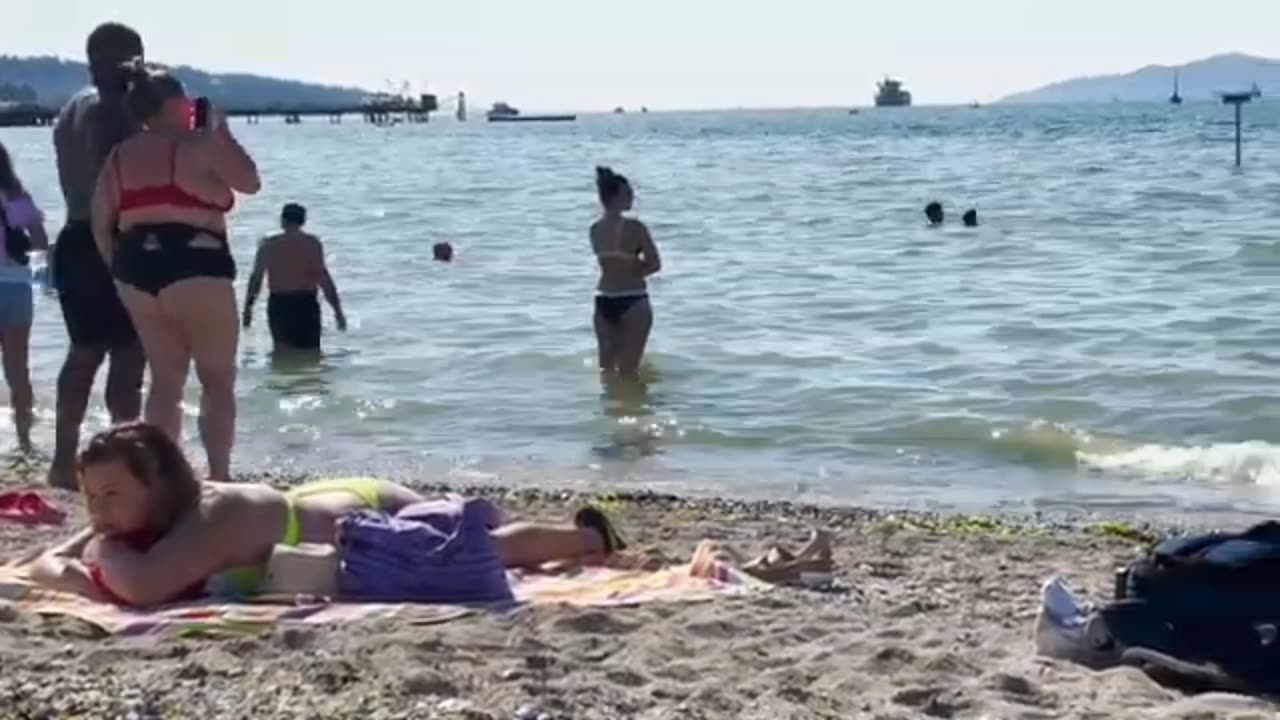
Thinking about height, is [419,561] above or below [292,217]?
below

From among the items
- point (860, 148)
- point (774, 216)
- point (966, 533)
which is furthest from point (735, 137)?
point (966, 533)

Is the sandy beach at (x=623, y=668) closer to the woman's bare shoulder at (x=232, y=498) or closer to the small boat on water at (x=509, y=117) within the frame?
the woman's bare shoulder at (x=232, y=498)

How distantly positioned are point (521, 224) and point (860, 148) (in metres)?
34.8

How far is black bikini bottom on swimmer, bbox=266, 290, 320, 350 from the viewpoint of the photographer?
46.9 feet

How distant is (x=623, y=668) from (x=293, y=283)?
9.49 meters

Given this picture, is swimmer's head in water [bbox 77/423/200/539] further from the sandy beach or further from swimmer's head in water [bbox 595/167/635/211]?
swimmer's head in water [bbox 595/167/635/211]

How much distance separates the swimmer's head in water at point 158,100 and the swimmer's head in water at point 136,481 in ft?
4.39

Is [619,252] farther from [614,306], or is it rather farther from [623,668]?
[623,668]

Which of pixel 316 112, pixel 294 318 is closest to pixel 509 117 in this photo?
pixel 316 112

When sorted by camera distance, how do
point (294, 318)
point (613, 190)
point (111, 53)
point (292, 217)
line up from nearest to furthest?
point (111, 53) < point (613, 190) < point (292, 217) < point (294, 318)

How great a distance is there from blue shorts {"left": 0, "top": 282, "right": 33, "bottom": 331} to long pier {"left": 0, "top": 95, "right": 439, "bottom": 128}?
308 ft

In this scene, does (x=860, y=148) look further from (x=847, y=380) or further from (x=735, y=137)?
(x=847, y=380)

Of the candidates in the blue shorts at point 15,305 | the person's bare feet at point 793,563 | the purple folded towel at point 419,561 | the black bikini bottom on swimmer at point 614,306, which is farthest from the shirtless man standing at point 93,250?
the black bikini bottom on swimmer at point 614,306

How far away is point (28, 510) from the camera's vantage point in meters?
7.23
